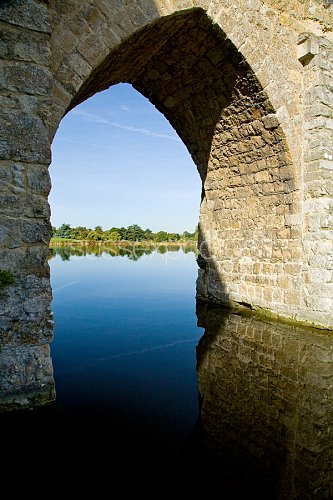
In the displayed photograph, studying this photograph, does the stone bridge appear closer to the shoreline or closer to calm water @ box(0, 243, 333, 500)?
calm water @ box(0, 243, 333, 500)

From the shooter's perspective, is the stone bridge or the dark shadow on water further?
the stone bridge

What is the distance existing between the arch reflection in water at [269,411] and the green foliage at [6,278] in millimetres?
1738

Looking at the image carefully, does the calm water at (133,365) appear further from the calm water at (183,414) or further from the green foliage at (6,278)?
the green foliage at (6,278)

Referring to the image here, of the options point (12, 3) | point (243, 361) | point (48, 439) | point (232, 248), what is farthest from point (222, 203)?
point (48, 439)

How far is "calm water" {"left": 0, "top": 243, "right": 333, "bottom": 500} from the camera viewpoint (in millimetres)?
1959

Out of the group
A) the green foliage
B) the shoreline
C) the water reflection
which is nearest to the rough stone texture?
the green foliage

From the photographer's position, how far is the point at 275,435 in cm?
244

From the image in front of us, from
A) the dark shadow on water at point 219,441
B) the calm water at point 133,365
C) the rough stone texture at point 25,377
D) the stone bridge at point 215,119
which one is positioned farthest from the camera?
the stone bridge at point 215,119

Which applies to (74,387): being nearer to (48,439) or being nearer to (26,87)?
(48,439)

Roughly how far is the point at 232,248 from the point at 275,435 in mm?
4552

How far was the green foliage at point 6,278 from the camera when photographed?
277 centimetres

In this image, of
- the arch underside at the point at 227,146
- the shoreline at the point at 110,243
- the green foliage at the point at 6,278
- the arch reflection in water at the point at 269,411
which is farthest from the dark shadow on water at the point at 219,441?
the shoreline at the point at 110,243

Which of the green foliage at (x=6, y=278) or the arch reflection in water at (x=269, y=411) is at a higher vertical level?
the green foliage at (x=6, y=278)

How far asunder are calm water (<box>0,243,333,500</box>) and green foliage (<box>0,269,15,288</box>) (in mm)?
504
